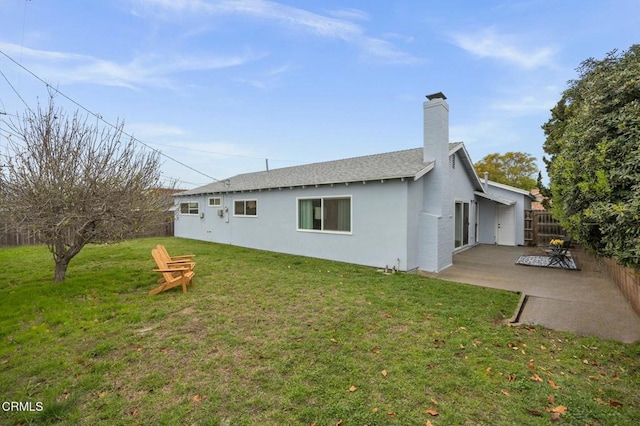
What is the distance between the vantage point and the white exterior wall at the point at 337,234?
862cm

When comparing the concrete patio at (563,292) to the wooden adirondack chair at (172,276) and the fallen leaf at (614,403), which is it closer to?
the fallen leaf at (614,403)

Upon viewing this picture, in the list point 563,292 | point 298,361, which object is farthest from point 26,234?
point 563,292

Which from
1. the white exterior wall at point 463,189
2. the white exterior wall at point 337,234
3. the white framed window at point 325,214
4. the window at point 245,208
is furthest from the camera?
the window at point 245,208

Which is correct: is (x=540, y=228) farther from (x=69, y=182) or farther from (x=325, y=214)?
(x=69, y=182)

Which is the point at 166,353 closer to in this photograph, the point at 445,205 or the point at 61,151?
the point at 61,151

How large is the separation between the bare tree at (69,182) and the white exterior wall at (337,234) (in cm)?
550

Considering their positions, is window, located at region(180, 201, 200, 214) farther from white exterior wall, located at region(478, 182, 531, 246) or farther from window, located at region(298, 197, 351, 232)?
white exterior wall, located at region(478, 182, 531, 246)

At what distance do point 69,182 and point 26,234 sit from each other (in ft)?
4.88

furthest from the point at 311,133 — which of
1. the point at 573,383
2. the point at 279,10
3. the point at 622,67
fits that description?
the point at 573,383

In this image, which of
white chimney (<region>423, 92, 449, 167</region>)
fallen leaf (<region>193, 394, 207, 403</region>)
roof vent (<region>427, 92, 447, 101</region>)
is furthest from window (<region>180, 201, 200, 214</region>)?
fallen leaf (<region>193, 394, 207, 403</region>)

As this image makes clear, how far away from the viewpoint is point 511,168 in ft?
111

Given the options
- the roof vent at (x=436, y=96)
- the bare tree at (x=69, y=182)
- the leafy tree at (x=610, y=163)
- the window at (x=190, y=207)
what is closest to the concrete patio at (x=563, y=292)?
the leafy tree at (x=610, y=163)

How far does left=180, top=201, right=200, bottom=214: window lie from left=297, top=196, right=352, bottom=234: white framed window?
29.2ft
